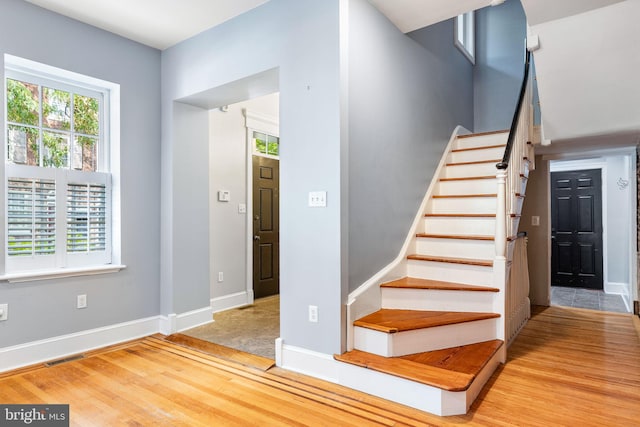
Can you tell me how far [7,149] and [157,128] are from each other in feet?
4.00

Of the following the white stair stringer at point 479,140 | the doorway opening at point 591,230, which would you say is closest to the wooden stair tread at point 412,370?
the white stair stringer at point 479,140

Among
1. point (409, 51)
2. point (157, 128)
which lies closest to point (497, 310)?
point (409, 51)

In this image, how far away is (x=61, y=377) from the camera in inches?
106

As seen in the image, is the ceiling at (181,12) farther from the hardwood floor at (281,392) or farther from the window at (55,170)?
the hardwood floor at (281,392)

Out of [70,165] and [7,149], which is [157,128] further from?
[7,149]

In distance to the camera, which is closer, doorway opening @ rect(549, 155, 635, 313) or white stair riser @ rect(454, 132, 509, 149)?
white stair riser @ rect(454, 132, 509, 149)

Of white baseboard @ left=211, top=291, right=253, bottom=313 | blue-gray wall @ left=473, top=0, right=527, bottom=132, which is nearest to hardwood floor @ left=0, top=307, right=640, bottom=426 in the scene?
white baseboard @ left=211, top=291, right=253, bottom=313

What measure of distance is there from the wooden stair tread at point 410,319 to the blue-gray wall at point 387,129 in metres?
0.29

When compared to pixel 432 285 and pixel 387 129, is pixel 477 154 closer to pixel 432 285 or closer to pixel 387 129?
pixel 387 129

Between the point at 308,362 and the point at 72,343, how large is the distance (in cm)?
205

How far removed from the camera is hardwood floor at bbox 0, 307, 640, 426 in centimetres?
212

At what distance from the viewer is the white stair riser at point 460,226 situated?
3502mm

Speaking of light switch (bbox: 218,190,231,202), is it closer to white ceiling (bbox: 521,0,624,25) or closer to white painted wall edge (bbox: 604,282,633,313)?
white ceiling (bbox: 521,0,624,25)

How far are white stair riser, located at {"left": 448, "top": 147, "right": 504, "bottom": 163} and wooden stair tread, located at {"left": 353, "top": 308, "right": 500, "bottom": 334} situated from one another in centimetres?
219
